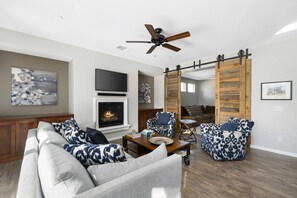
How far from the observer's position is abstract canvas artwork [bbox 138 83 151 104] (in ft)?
19.2

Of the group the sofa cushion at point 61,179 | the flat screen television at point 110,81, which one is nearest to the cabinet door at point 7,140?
the flat screen television at point 110,81

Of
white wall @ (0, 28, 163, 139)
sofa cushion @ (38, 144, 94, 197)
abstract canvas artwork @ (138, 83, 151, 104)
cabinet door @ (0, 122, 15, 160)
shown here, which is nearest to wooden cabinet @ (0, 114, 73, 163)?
cabinet door @ (0, 122, 15, 160)

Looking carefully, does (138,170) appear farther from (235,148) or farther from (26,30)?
(26,30)

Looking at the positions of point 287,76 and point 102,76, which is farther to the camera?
point 102,76

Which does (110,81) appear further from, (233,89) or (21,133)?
(233,89)

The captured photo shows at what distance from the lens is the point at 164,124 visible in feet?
14.6

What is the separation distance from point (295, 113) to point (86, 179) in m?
4.32

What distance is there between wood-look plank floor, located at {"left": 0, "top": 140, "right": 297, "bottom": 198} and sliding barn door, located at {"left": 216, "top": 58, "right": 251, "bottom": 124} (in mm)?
1299

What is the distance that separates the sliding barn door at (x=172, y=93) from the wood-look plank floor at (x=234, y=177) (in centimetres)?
264

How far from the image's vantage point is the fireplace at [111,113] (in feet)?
13.4

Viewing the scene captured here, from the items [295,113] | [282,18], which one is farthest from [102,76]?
[295,113]

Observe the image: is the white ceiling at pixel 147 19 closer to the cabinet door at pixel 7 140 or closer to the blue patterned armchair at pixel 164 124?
the cabinet door at pixel 7 140

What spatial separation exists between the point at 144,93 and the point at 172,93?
3.95 ft

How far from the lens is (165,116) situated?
14.9ft
